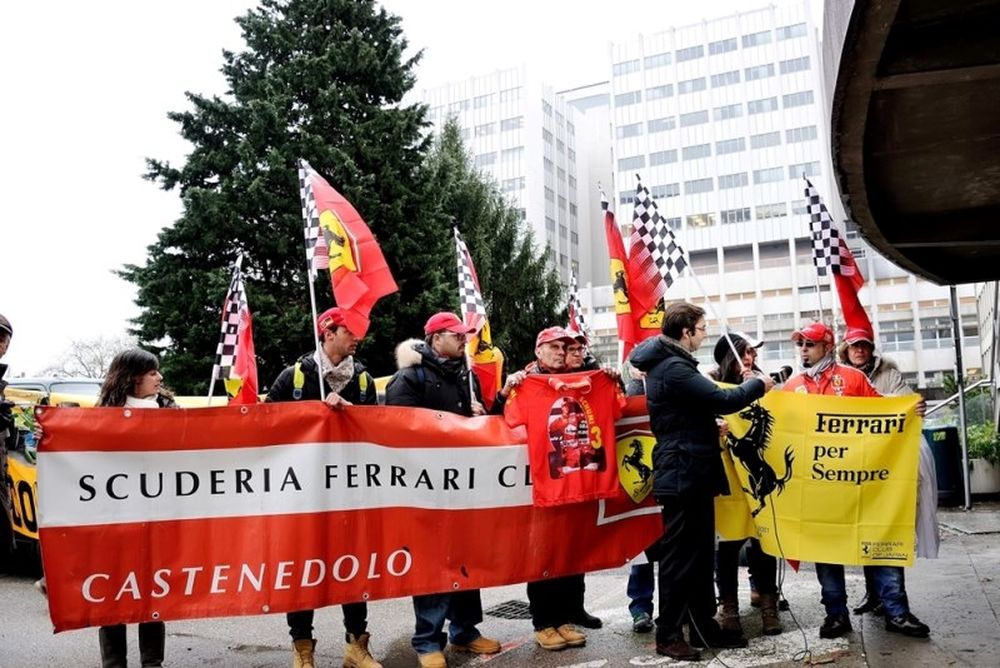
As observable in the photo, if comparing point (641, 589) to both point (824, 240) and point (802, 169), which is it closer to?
point (824, 240)

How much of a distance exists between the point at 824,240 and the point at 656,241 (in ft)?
5.48

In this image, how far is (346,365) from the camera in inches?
223

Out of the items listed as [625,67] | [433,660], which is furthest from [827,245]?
Answer: [625,67]

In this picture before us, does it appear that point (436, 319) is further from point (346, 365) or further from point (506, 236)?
point (506, 236)

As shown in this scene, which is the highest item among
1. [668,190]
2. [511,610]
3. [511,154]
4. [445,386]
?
[511,154]

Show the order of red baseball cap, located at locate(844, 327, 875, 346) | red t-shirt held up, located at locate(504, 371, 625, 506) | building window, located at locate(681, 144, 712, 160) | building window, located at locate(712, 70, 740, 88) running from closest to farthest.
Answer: red t-shirt held up, located at locate(504, 371, 625, 506) → red baseball cap, located at locate(844, 327, 875, 346) → building window, located at locate(712, 70, 740, 88) → building window, located at locate(681, 144, 712, 160)

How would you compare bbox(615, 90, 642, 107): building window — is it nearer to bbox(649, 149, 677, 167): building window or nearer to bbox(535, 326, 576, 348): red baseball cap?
bbox(649, 149, 677, 167): building window

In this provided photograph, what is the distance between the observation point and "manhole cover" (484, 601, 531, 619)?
694 cm

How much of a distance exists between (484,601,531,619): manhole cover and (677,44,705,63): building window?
311 feet

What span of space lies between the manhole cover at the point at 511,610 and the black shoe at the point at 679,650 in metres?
1.82

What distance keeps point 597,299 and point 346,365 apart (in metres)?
87.1

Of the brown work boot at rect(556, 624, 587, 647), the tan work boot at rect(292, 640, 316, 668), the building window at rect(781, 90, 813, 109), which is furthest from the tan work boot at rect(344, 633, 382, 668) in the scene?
the building window at rect(781, 90, 813, 109)

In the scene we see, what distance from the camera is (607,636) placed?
5977mm

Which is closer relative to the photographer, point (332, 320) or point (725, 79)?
point (332, 320)
